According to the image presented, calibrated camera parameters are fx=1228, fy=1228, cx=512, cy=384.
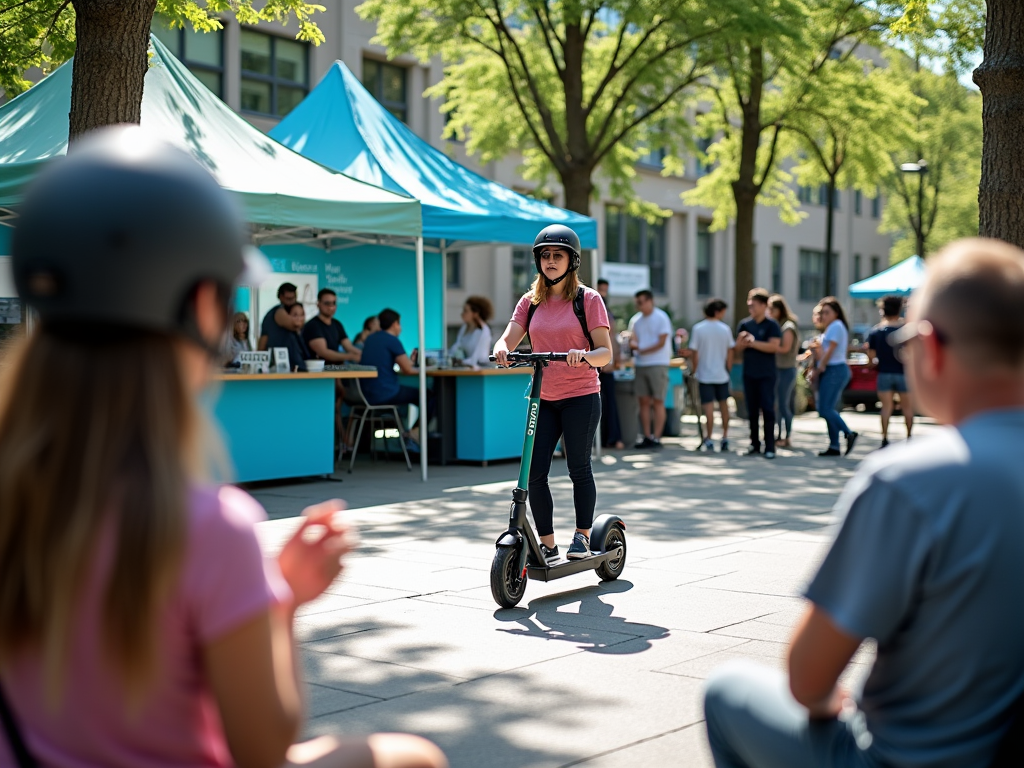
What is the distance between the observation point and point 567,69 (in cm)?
1825

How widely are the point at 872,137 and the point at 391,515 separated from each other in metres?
17.4

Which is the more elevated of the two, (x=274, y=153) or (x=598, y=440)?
(x=274, y=153)

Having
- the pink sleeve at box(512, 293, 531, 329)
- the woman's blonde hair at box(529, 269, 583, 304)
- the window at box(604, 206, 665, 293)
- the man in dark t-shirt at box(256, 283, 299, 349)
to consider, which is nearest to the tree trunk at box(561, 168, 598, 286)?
the man in dark t-shirt at box(256, 283, 299, 349)

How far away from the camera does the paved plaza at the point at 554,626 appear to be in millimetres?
4180

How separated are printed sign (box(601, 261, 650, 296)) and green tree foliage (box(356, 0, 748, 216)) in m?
7.40

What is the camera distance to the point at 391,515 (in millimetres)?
9688

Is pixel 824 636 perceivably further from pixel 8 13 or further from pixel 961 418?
pixel 8 13

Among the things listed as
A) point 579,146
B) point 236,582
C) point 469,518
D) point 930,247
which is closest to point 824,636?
point 236,582

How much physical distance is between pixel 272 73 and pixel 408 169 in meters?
13.3

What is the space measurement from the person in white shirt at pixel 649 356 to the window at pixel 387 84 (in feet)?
47.3

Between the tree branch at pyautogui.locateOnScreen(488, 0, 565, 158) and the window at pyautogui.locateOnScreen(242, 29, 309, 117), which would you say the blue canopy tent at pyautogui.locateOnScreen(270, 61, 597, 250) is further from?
the window at pyautogui.locateOnScreen(242, 29, 309, 117)

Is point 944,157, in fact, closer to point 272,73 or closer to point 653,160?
point 653,160

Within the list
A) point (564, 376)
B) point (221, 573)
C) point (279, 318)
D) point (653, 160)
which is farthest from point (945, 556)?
point (653, 160)

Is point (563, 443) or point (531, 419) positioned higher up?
point (531, 419)
